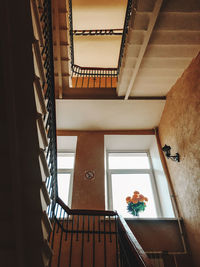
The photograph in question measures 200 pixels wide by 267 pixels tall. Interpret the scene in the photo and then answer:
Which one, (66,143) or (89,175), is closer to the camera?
(89,175)

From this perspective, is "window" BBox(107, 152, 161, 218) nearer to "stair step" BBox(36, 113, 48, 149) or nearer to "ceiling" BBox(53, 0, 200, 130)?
"ceiling" BBox(53, 0, 200, 130)

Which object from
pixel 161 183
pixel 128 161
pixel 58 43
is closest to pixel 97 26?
pixel 58 43

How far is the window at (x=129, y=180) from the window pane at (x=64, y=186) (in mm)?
1035

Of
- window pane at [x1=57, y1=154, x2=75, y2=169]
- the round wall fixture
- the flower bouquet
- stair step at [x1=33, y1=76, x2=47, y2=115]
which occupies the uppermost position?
window pane at [x1=57, y1=154, x2=75, y2=169]

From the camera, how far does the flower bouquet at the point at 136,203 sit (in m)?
3.68

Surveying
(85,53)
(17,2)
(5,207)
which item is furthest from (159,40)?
(85,53)

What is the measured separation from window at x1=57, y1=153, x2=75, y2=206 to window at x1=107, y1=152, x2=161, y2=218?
985 mm

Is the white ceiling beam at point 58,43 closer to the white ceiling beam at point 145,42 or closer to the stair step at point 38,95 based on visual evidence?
the white ceiling beam at point 145,42

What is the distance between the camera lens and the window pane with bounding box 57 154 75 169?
4.77m

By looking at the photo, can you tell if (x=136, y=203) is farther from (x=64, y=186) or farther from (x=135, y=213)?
(x=64, y=186)

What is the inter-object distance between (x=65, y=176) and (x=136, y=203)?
6.28ft

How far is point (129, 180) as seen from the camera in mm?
4566

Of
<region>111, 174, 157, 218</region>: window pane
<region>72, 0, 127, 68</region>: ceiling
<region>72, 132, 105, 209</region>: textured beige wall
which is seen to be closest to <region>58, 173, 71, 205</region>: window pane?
<region>72, 132, 105, 209</region>: textured beige wall

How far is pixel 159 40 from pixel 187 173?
2305 millimetres
